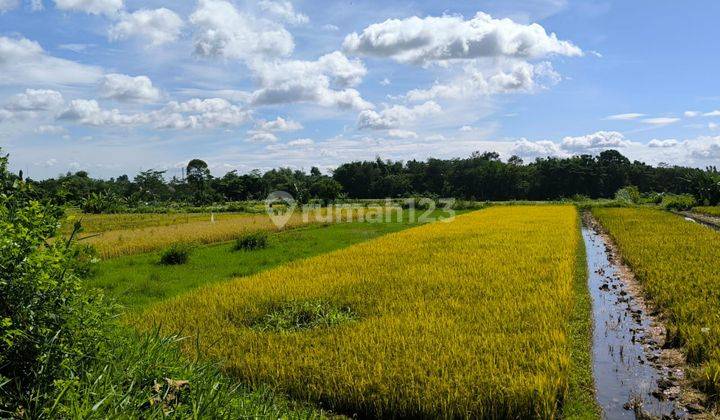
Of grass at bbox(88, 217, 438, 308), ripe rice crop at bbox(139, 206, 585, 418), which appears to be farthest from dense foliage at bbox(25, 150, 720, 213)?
ripe rice crop at bbox(139, 206, 585, 418)

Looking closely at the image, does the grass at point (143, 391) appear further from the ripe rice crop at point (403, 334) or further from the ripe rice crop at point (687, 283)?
the ripe rice crop at point (687, 283)

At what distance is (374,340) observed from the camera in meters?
6.07

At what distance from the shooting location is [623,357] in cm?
621

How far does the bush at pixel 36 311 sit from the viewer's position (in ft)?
9.78

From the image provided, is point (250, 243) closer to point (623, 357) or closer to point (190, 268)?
point (190, 268)

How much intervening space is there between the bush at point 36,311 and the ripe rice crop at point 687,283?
5643 mm

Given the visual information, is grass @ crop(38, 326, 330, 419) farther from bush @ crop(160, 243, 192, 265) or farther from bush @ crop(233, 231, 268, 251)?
bush @ crop(233, 231, 268, 251)

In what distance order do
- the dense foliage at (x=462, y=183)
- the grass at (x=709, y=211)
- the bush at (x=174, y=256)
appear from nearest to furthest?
the bush at (x=174, y=256), the grass at (x=709, y=211), the dense foliage at (x=462, y=183)

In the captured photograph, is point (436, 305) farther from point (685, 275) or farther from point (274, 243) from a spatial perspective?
point (274, 243)

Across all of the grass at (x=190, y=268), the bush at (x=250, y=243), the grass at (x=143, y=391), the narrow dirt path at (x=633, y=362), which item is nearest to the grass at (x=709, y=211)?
the grass at (x=190, y=268)

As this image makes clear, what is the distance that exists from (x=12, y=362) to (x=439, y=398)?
3285 millimetres

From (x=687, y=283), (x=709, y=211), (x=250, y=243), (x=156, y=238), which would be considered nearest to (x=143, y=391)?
(x=687, y=283)

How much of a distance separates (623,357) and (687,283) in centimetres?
388

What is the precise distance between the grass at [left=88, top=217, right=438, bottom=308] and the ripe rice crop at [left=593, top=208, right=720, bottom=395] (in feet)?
24.5
